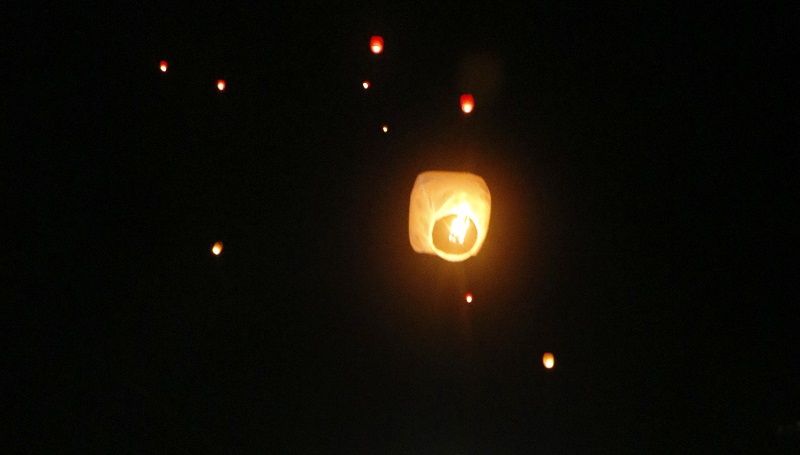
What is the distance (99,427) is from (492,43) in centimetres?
143

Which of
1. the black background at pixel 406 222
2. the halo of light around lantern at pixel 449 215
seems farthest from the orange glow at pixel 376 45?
the halo of light around lantern at pixel 449 215

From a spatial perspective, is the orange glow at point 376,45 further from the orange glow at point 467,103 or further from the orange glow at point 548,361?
the orange glow at point 548,361

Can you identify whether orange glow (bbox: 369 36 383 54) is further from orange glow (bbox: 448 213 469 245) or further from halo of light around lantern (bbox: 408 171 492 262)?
orange glow (bbox: 448 213 469 245)

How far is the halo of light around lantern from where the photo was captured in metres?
1.50

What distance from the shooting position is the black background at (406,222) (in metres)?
1.48

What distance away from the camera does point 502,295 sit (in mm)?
1562

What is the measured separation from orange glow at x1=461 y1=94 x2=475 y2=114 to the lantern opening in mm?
308

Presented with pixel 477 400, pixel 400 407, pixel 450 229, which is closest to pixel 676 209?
pixel 450 229

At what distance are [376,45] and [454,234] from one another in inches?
22.5

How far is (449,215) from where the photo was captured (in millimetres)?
1506

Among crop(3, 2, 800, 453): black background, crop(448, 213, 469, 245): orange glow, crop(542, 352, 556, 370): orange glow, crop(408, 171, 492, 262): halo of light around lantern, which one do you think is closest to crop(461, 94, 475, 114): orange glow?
crop(3, 2, 800, 453): black background

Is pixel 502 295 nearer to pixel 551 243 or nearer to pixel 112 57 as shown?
pixel 551 243

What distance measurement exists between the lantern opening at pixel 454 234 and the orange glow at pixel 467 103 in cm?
31

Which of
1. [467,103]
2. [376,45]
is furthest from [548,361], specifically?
[376,45]
